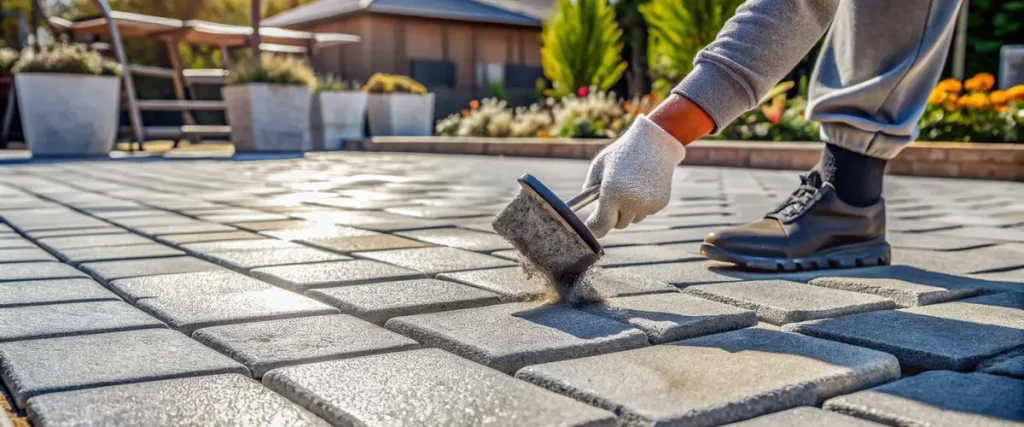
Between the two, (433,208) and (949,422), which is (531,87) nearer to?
(433,208)

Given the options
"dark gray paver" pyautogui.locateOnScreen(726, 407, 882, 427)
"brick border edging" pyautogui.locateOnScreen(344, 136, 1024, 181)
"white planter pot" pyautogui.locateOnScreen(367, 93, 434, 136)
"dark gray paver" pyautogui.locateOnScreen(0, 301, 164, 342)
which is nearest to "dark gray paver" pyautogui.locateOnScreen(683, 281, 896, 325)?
"dark gray paver" pyautogui.locateOnScreen(726, 407, 882, 427)

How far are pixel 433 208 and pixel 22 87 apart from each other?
6.20m

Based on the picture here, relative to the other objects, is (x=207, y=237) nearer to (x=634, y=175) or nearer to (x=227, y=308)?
(x=227, y=308)

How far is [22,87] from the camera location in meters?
8.42

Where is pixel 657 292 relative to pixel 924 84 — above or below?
below

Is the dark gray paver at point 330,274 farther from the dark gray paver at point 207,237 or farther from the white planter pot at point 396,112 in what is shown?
the white planter pot at point 396,112

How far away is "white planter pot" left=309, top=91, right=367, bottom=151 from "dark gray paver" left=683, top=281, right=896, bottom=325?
33.1 feet

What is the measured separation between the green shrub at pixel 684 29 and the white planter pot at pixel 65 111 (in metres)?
6.84

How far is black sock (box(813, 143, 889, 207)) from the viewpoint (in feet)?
7.66

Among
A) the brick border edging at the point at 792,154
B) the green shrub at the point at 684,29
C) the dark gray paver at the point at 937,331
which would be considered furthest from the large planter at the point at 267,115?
the dark gray paver at the point at 937,331

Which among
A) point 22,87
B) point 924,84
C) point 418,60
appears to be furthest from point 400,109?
point 924,84

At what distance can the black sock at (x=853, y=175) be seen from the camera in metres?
2.34

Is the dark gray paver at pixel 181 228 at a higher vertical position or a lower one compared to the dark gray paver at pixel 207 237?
lower

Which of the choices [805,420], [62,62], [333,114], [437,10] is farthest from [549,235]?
[437,10]
